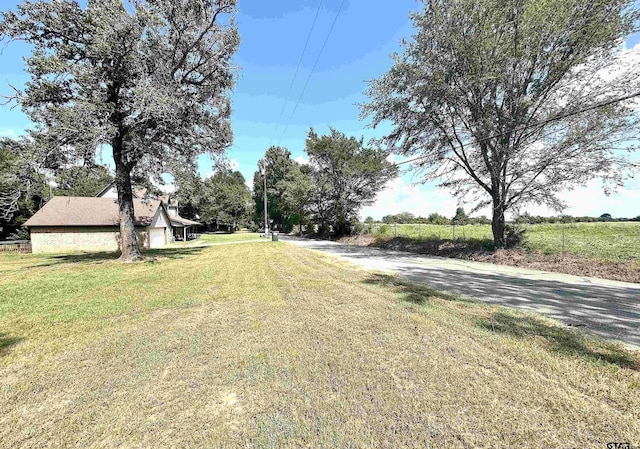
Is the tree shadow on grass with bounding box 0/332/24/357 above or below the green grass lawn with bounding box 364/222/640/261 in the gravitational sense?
below

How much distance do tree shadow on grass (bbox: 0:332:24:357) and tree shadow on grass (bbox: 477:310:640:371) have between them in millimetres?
6621

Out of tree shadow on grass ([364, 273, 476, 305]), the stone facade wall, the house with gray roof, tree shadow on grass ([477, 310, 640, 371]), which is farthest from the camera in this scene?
the house with gray roof

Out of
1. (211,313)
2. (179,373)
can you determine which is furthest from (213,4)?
(179,373)

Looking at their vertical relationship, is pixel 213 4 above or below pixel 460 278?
above

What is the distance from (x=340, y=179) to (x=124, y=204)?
59.4 feet

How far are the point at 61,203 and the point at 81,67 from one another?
17.0 m

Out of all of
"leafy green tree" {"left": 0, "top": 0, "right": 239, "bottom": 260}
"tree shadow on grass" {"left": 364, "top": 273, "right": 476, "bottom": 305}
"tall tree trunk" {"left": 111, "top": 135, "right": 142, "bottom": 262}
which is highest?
"leafy green tree" {"left": 0, "top": 0, "right": 239, "bottom": 260}

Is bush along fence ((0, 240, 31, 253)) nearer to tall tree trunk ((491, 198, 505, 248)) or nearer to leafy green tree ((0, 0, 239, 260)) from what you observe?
leafy green tree ((0, 0, 239, 260))

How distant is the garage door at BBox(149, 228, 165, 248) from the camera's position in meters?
22.6

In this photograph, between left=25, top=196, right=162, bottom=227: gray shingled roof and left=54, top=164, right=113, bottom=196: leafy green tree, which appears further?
left=25, top=196, right=162, bottom=227: gray shingled roof

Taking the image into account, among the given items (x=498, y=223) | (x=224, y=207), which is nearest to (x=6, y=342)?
(x=498, y=223)

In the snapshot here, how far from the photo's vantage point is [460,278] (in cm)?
755

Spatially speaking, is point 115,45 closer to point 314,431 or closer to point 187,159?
point 187,159

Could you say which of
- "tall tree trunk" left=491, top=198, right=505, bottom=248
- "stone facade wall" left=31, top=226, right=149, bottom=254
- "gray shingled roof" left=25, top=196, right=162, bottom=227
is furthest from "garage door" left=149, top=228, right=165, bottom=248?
"tall tree trunk" left=491, top=198, right=505, bottom=248
